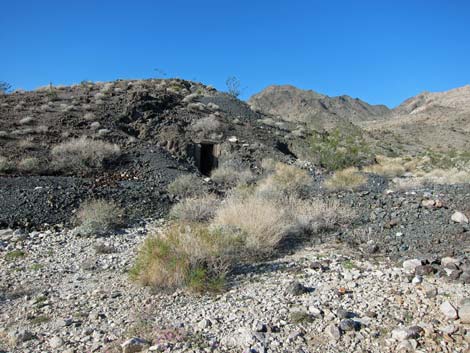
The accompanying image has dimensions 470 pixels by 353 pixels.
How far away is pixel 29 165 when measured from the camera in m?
15.0

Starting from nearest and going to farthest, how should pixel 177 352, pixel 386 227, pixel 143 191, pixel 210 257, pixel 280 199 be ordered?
pixel 177 352 < pixel 210 257 < pixel 386 227 < pixel 280 199 < pixel 143 191

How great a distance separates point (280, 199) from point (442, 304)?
6.14m

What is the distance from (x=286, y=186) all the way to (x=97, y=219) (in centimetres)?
573

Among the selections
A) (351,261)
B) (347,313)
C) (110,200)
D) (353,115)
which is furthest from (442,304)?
(353,115)

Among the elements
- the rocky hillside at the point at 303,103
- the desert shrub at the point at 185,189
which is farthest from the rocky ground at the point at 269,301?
the rocky hillside at the point at 303,103

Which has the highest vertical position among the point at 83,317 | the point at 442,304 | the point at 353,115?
the point at 353,115

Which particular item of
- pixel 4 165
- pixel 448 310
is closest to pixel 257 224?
pixel 448 310

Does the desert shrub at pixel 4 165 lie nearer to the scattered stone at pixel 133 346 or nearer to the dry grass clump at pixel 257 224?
the dry grass clump at pixel 257 224

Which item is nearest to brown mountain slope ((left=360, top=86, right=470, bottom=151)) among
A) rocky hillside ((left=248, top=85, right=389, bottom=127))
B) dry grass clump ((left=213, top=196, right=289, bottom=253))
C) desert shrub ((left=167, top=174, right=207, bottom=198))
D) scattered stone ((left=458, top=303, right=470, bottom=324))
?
rocky hillside ((left=248, top=85, right=389, bottom=127))

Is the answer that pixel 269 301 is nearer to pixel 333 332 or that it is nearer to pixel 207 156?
pixel 333 332

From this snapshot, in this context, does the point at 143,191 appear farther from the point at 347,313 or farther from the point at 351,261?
the point at 347,313

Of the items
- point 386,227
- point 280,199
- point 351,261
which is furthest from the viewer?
point 280,199

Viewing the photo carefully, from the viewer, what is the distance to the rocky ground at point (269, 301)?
13.8 feet

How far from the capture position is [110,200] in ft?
35.7
